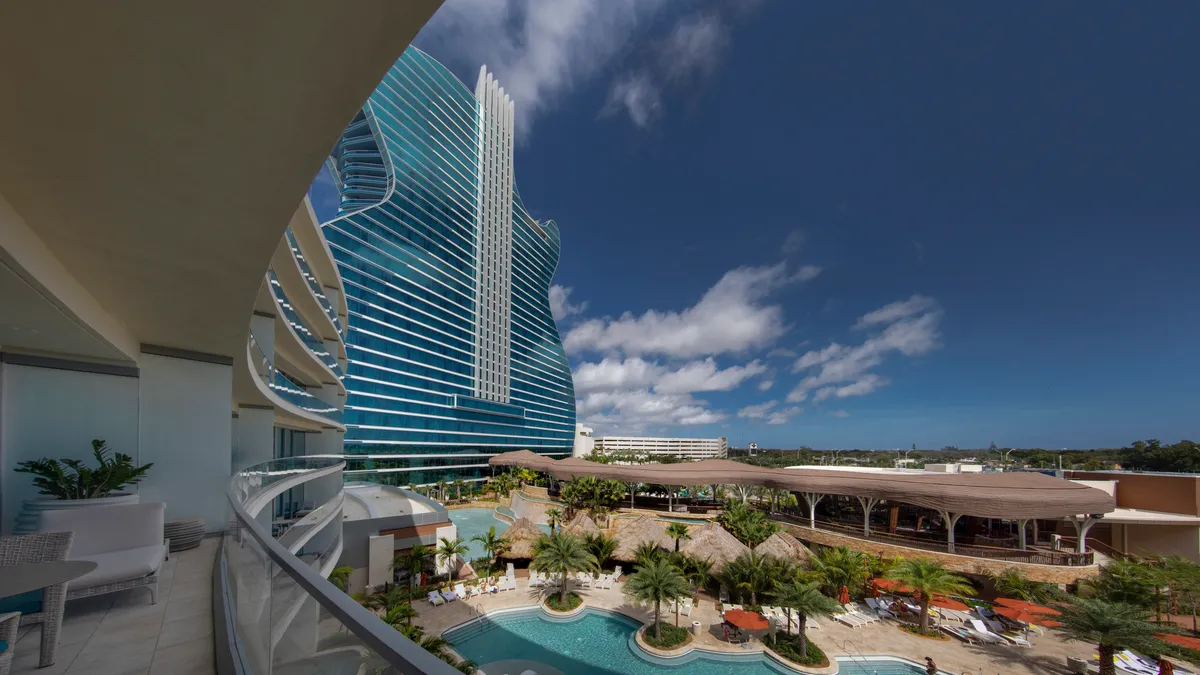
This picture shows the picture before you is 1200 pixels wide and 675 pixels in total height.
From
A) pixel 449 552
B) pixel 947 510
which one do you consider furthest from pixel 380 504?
pixel 947 510

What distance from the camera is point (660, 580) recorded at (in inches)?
670

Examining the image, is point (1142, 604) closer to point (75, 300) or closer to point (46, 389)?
point (75, 300)

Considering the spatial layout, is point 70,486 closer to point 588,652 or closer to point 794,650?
point 588,652

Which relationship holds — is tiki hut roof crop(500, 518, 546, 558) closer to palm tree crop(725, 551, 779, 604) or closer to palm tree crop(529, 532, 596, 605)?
palm tree crop(529, 532, 596, 605)

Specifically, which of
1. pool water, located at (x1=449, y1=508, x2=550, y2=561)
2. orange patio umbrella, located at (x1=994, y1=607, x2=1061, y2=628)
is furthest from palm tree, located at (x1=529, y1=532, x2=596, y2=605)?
orange patio umbrella, located at (x1=994, y1=607, x2=1061, y2=628)

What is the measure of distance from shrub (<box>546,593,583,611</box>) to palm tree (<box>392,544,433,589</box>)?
18.5 feet

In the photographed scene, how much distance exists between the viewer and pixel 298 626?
2.05m

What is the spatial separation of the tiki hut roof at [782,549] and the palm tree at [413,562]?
14713 millimetres

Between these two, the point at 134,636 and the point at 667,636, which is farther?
the point at 667,636

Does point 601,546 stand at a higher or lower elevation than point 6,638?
lower

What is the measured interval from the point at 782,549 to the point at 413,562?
1613cm

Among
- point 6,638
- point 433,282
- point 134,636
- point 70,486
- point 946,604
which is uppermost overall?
point 433,282

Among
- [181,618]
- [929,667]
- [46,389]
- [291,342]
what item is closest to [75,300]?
[46,389]

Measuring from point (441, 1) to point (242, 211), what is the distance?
278cm
